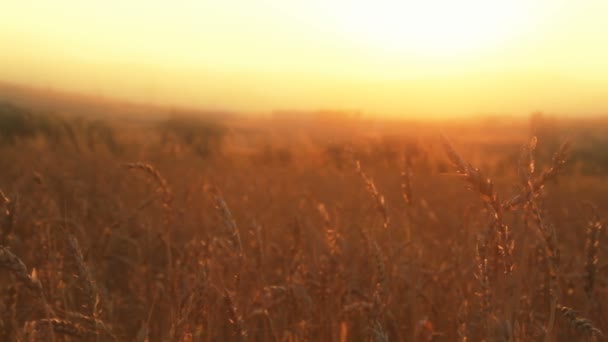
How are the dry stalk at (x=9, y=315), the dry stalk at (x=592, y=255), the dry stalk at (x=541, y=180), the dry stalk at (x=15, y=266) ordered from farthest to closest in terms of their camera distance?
1. the dry stalk at (x=9, y=315)
2. the dry stalk at (x=592, y=255)
3. the dry stalk at (x=541, y=180)
4. the dry stalk at (x=15, y=266)

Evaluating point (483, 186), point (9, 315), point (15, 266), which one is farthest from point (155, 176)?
point (483, 186)

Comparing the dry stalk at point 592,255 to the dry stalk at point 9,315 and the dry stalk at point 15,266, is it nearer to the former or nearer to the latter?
the dry stalk at point 15,266

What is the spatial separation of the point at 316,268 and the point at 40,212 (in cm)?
167

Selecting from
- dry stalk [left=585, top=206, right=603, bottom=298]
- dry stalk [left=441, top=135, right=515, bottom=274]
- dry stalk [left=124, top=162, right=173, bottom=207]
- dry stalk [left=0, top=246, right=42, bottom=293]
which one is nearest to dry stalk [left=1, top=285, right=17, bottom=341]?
dry stalk [left=124, top=162, right=173, bottom=207]

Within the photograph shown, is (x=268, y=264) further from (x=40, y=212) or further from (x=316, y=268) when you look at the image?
(x=40, y=212)

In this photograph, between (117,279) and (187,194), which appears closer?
(187,194)

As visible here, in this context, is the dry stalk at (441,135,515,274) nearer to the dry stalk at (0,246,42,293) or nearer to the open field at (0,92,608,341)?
the open field at (0,92,608,341)

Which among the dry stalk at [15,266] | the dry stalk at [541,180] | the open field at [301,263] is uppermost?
the dry stalk at [541,180]

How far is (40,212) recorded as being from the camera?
3006 millimetres

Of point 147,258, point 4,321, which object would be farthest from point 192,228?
point 4,321

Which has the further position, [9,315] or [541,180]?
[9,315]

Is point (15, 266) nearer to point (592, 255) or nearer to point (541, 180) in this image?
point (541, 180)

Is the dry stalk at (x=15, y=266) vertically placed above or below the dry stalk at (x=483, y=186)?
below

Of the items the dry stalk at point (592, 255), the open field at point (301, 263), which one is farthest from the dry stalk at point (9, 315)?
the dry stalk at point (592, 255)
